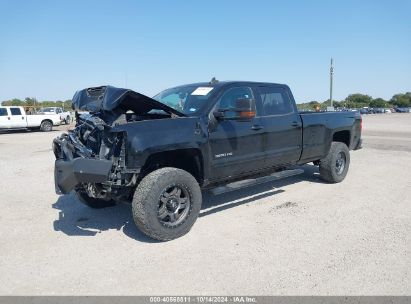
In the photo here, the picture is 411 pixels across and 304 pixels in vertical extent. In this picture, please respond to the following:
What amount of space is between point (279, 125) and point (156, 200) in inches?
102

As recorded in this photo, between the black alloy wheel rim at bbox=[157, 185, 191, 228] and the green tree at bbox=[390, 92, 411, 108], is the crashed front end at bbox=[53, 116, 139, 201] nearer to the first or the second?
the black alloy wheel rim at bbox=[157, 185, 191, 228]

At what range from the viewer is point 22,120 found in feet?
73.3

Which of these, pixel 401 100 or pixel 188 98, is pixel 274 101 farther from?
pixel 401 100

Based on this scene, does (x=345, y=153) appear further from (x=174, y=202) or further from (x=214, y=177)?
(x=174, y=202)

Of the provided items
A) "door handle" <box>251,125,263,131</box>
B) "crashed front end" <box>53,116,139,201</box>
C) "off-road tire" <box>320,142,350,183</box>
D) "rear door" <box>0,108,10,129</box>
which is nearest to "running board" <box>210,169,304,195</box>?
"door handle" <box>251,125,263,131</box>

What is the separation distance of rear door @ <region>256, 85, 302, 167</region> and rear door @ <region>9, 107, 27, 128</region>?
66.9ft

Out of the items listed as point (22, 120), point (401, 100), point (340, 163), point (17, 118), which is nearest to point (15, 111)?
point (17, 118)

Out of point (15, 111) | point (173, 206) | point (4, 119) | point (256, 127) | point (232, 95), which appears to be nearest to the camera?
point (173, 206)

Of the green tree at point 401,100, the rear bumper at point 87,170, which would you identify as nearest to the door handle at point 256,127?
the rear bumper at point 87,170

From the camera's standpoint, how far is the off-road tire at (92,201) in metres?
5.40

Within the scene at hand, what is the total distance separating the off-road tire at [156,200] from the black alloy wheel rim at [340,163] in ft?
12.9

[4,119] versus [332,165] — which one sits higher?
[4,119]

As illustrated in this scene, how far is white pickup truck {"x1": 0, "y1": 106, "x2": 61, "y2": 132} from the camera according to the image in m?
21.7

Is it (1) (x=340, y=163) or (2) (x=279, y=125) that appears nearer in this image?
(2) (x=279, y=125)
